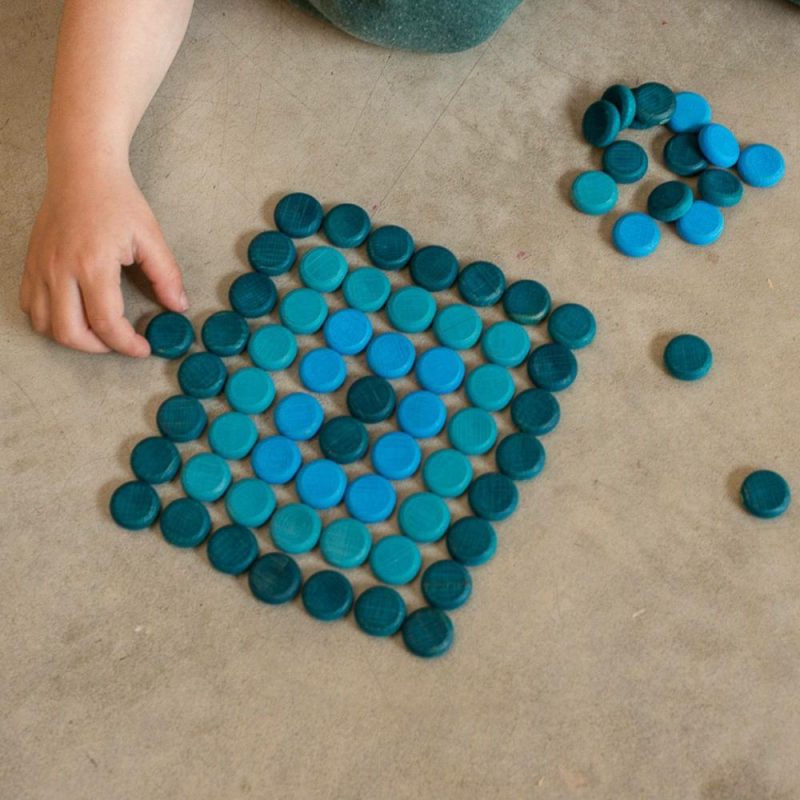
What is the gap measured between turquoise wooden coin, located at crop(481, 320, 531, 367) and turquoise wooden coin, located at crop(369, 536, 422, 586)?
20 centimetres

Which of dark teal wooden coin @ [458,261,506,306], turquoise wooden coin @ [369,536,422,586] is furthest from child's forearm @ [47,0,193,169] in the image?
turquoise wooden coin @ [369,536,422,586]

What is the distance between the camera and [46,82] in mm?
1100

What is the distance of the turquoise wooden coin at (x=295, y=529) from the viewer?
35.5 inches

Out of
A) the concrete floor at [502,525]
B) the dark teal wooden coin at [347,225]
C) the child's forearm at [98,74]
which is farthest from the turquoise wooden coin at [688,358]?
the child's forearm at [98,74]

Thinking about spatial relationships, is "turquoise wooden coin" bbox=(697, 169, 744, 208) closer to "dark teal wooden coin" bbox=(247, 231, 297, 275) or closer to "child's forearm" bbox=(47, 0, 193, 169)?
"dark teal wooden coin" bbox=(247, 231, 297, 275)

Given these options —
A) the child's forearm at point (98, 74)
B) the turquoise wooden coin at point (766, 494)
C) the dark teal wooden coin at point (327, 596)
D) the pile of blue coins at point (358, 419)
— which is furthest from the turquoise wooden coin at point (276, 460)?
the turquoise wooden coin at point (766, 494)

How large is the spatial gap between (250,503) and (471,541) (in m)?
0.21

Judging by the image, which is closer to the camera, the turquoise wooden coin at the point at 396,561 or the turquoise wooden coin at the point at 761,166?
the turquoise wooden coin at the point at 396,561

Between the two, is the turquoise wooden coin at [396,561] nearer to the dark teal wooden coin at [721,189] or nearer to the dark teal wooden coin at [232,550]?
the dark teal wooden coin at [232,550]

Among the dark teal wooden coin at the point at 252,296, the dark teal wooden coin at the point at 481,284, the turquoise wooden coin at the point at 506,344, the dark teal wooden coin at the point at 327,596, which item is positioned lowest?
the dark teal wooden coin at the point at 327,596

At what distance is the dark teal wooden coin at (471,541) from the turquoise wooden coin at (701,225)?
38 centimetres

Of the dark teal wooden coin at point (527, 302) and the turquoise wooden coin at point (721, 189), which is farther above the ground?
the turquoise wooden coin at point (721, 189)

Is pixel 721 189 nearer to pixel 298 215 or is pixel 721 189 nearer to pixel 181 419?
pixel 298 215

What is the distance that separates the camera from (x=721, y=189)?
3.39 feet
